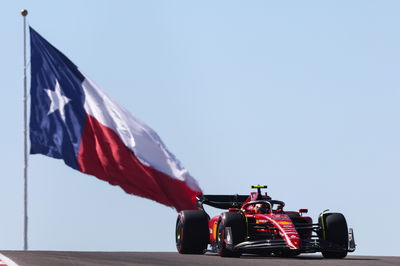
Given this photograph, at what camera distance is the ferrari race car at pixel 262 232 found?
2370cm

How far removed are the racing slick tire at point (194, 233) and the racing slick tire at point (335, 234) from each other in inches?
120

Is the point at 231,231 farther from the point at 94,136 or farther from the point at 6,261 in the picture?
the point at 94,136

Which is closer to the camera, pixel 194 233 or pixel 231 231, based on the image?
pixel 231 231

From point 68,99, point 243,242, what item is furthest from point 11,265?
point 68,99

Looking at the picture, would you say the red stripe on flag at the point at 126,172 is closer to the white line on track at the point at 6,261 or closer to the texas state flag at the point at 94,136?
the texas state flag at the point at 94,136

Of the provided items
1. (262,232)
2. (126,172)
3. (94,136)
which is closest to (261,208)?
(262,232)

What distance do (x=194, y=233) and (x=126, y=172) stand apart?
626 centimetres

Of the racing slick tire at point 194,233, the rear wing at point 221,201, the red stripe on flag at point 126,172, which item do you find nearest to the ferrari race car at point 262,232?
the racing slick tire at point 194,233

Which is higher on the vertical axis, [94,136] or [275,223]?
[94,136]

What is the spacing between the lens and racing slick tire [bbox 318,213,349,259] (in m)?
24.6

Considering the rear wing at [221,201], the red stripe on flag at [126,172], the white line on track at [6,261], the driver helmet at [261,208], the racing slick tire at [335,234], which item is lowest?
the white line on track at [6,261]

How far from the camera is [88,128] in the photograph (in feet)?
106

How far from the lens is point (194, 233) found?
25.8 meters

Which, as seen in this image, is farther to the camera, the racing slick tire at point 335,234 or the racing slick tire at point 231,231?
the racing slick tire at point 335,234
